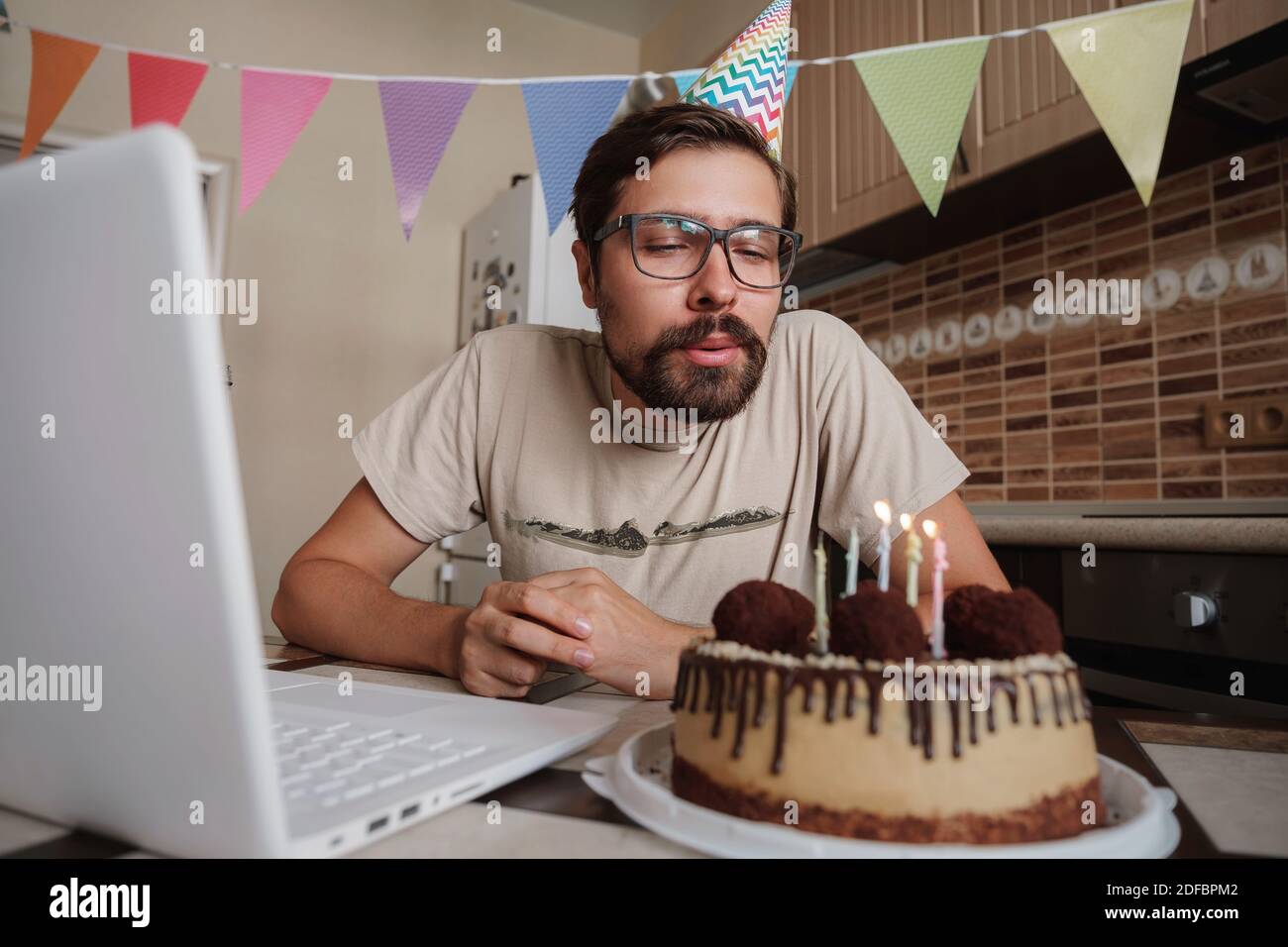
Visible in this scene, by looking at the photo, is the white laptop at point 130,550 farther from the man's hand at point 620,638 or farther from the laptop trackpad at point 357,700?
the man's hand at point 620,638

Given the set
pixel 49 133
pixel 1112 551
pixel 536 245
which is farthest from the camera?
pixel 536 245

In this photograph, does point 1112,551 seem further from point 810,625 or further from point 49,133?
point 49,133

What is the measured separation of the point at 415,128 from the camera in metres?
1.75

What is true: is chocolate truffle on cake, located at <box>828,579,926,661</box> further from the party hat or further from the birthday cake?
the party hat

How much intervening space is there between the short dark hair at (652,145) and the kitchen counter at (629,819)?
0.84 m

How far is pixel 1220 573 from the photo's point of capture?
1.39 m

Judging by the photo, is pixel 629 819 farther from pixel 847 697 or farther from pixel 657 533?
pixel 657 533

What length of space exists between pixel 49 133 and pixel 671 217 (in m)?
2.69

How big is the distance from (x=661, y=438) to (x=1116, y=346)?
1347 millimetres

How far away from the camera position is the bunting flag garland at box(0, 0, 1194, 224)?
4.17 ft

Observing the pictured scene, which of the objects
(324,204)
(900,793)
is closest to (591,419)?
(900,793)

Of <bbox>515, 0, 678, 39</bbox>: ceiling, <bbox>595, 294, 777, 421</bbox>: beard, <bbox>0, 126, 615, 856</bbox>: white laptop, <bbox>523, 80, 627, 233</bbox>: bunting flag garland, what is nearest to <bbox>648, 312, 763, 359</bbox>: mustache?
<bbox>595, 294, 777, 421</bbox>: beard

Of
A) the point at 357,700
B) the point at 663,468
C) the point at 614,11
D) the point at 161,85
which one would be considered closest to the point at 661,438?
the point at 663,468

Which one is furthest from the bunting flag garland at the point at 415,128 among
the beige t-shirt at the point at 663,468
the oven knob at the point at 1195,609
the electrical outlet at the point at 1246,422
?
the electrical outlet at the point at 1246,422
